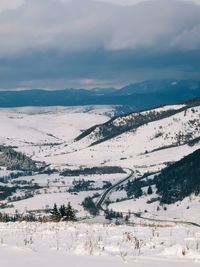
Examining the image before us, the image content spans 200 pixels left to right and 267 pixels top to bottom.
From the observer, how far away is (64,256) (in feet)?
48.9

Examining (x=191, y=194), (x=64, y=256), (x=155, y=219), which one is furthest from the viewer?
(x=191, y=194)

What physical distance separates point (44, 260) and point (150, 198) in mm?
155011

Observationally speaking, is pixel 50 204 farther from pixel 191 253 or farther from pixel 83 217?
pixel 191 253

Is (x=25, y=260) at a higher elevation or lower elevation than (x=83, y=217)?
higher

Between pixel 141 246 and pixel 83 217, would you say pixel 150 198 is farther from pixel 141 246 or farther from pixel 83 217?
pixel 141 246

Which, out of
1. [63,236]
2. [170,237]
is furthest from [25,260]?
[170,237]

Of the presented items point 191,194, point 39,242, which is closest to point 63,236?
point 39,242

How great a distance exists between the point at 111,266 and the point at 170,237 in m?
9.86

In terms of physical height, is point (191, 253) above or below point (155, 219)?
above

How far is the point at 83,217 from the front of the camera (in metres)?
129

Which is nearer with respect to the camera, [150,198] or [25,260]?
[25,260]

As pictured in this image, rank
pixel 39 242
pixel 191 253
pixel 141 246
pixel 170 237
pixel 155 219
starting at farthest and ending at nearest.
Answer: pixel 155 219 < pixel 170 237 < pixel 39 242 < pixel 141 246 < pixel 191 253

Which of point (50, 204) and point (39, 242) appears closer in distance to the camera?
point (39, 242)

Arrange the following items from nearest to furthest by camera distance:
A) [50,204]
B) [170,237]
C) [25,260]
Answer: [25,260], [170,237], [50,204]
